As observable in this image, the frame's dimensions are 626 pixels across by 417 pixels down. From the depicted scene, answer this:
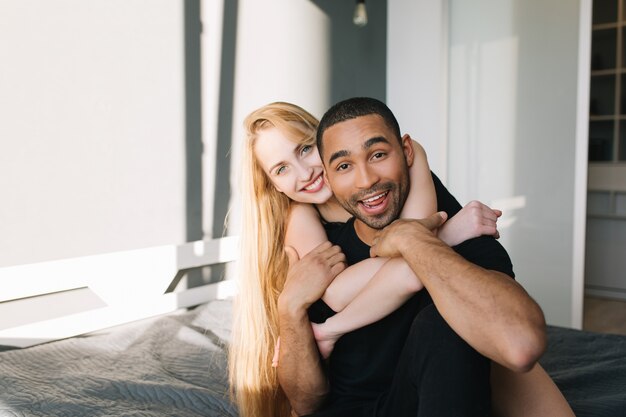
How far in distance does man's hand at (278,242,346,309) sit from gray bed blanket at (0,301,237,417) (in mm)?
353

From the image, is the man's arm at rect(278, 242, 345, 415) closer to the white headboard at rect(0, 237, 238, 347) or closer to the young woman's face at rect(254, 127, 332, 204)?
the young woman's face at rect(254, 127, 332, 204)

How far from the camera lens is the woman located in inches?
58.0

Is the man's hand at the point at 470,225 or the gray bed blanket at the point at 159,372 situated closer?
the man's hand at the point at 470,225

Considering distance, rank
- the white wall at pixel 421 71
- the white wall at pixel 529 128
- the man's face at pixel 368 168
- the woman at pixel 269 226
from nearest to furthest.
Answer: the man's face at pixel 368 168 → the woman at pixel 269 226 → the white wall at pixel 529 128 → the white wall at pixel 421 71

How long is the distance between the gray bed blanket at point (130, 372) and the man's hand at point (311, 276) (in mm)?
353

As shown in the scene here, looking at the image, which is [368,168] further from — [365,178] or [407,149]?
[407,149]

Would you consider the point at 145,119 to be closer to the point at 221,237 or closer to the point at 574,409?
the point at 221,237

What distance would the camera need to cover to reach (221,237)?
8.70 feet

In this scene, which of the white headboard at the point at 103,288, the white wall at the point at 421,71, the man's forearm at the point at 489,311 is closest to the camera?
the man's forearm at the point at 489,311

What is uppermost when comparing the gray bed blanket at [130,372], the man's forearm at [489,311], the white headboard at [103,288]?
the man's forearm at [489,311]

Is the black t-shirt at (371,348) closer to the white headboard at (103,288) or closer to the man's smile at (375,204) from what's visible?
the man's smile at (375,204)

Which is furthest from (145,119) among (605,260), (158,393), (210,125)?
(605,260)

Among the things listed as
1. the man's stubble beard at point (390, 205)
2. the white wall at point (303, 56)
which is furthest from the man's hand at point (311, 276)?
the white wall at point (303, 56)

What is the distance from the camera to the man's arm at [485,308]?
88cm
